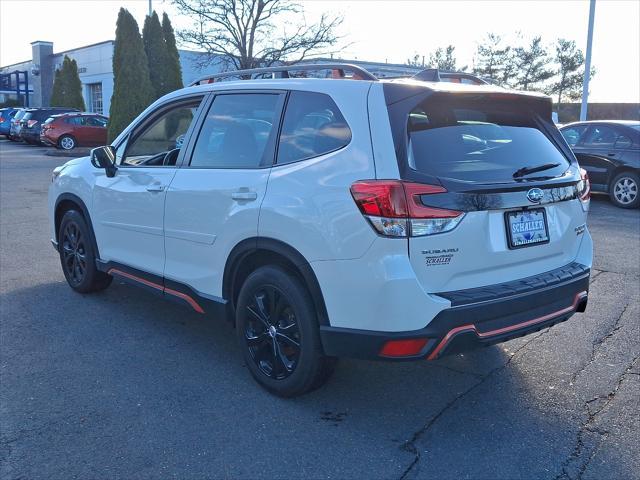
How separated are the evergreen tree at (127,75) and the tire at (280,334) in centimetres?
2180

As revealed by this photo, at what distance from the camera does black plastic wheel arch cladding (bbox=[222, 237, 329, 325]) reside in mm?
3504

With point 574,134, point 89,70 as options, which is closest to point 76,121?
point 89,70

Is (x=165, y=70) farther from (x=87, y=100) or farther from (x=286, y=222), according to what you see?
(x=286, y=222)

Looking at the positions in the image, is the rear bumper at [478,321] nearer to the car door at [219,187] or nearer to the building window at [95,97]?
the car door at [219,187]

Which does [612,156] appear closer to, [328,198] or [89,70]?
[328,198]

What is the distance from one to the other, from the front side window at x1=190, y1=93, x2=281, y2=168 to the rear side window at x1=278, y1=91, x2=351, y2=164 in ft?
0.39

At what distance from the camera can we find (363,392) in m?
4.07

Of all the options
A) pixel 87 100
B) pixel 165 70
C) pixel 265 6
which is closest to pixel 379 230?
pixel 165 70

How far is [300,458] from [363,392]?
0.88m

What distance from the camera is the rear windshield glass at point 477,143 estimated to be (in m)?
3.42

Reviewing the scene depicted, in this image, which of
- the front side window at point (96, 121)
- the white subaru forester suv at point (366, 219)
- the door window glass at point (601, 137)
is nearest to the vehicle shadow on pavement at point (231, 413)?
the white subaru forester suv at point (366, 219)

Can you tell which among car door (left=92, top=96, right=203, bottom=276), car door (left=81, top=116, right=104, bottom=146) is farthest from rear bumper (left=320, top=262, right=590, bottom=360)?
car door (left=81, top=116, right=104, bottom=146)

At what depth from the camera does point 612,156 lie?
11719 millimetres

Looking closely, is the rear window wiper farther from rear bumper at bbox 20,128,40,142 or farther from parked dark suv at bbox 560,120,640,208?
rear bumper at bbox 20,128,40,142
